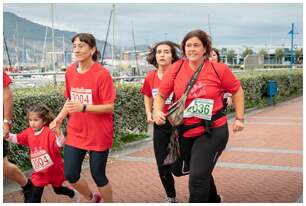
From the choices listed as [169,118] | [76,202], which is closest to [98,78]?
[169,118]

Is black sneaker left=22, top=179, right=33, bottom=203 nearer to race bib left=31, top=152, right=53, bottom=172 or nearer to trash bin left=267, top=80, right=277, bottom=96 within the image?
race bib left=31, top=152, right=53, bottom=172

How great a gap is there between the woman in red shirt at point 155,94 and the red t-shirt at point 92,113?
62 cm

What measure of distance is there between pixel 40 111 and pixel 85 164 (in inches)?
110

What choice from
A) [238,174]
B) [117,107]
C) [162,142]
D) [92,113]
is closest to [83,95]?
[92,113]

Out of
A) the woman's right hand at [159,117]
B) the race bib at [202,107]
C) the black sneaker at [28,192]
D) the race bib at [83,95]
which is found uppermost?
the race bib at [83,95]

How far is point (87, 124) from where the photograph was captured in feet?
14.1

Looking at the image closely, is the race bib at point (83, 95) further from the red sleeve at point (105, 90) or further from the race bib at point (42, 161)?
the race bib at point (42, 161)

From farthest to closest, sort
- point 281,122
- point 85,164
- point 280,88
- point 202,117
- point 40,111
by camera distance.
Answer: point 280,88 < point 281,122 < point 85,164 < point 40,111 < point 202,117

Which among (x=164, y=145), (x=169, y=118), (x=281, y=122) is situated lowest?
(x=281, y=122)

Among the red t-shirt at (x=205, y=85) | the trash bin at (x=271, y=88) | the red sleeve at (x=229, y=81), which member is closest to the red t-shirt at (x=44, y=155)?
the red t-shirt at (x=205, y=85)

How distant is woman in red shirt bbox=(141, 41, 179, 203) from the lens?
477cm

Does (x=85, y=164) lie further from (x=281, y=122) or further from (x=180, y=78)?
(x=281, y=122)

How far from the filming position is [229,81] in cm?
416

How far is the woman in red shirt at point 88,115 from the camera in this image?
4.23 metres
